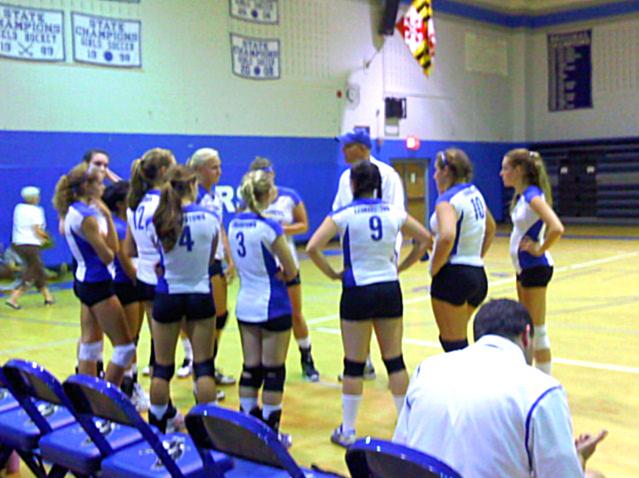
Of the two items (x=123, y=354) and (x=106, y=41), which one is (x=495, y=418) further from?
(x=106, y=41)

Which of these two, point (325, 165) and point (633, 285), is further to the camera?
point (325, 165)

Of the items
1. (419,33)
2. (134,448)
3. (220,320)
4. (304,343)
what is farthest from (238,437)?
(419,33)

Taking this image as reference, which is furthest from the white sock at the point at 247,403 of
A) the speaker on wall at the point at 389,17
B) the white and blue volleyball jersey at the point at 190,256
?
the speaker on wall at the point at 389,17

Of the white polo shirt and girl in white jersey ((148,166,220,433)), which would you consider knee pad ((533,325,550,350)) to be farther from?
the white polo shirt

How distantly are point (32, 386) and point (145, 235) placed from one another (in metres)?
1.75

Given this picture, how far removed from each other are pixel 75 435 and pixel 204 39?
12.4 meters

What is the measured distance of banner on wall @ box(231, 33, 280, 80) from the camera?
50.3 ft

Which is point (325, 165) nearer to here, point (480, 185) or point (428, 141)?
point (428, 141)

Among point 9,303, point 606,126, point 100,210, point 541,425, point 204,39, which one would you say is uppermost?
point 204,39

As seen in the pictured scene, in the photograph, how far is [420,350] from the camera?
7.01 metres

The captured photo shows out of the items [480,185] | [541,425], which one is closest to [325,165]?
[480,185]

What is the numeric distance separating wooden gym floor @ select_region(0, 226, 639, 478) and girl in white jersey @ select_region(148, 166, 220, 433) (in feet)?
2.54

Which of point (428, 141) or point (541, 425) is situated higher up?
point (428, 141)

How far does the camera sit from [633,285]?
34.7 feet
